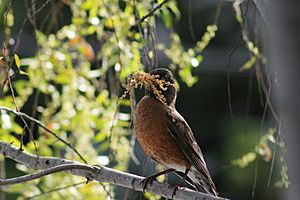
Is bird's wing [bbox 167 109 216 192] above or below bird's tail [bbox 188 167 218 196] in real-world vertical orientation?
above

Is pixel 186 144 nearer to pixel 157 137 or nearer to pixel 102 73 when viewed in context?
pixel 157 137

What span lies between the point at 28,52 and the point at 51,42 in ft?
13.3

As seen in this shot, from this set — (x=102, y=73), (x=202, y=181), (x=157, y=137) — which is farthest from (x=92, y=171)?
(x=102, y=73)

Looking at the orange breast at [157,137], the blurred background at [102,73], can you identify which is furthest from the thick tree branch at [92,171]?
the orange breast at [157,137]

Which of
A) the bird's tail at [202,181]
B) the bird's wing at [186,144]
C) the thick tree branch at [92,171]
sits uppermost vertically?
the thick tree branch at [92,171]

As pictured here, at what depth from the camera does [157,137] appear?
2.69m

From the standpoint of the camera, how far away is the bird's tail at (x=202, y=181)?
2.71m

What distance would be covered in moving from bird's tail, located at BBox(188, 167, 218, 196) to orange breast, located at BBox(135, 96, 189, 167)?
69 millimetres

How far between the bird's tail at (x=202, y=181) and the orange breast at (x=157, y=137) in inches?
2.7

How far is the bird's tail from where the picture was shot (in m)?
2.71

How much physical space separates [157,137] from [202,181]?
0.90 ft

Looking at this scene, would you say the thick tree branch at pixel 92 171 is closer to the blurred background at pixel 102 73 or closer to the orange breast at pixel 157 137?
the blurred background at pixel 102 73

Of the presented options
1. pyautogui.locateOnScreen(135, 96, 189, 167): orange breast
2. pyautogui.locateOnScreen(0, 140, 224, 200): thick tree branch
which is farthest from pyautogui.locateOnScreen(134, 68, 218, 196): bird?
pyautogui.locateOnScreen(0, 140, 224, 200): thick tree branch

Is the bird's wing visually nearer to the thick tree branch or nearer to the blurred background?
the blurred background
